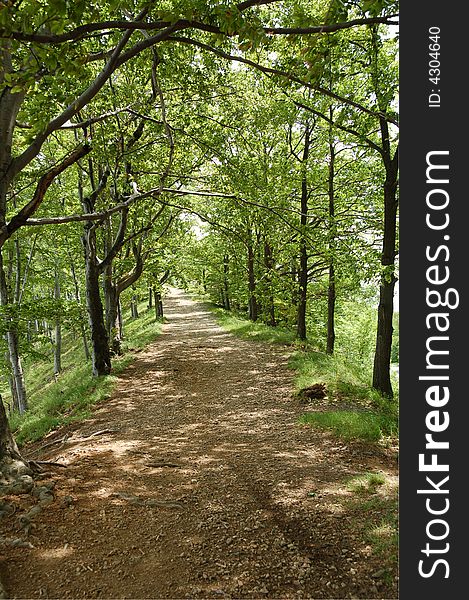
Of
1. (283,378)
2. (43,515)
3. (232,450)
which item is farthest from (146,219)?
(43,515)

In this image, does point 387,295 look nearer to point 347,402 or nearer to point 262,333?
point 347,402

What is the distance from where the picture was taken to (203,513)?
445 cm

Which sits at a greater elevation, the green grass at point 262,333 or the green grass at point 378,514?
the green grass at point 378,514

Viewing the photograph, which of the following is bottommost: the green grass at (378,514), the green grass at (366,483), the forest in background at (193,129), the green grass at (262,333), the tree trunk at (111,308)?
the green grass at (262,333)

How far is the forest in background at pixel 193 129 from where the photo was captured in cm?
427

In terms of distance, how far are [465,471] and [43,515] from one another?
164 inches

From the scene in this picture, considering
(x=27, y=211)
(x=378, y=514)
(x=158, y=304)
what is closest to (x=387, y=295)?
(x=378, y=514)

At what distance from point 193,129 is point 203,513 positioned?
28.7ft

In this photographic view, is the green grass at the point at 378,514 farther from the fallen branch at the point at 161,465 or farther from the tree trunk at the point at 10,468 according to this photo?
the tree trunk at the point at 10,468

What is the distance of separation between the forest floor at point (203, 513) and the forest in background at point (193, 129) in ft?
4.69

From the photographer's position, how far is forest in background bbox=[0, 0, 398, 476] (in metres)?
Answer: 4.27

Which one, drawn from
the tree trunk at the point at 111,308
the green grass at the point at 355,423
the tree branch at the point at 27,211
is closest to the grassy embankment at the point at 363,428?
the green grass at the point at 355,423

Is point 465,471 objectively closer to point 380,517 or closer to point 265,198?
point 380,517

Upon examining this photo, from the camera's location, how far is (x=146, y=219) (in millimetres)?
15953
